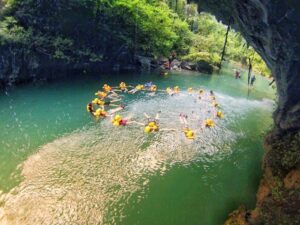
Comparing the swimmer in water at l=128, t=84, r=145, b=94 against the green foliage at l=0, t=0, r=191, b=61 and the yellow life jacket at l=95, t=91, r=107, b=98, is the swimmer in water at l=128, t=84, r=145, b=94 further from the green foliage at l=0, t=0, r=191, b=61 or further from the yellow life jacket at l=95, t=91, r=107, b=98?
the green foliage at l=0, t=0, r=191, b=61

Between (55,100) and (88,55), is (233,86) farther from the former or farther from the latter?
(55,100)

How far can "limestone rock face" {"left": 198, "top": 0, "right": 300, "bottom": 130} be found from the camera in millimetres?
12352

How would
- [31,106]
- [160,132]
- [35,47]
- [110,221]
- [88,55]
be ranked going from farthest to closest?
[88,55] < [35,47] < [31,106] < [160,132] < [110,221]

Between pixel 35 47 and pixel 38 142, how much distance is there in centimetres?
1705

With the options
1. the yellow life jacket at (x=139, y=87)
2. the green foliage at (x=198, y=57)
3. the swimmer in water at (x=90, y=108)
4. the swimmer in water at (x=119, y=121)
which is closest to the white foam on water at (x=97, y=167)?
the swimmer in water at (x=119, y=121)

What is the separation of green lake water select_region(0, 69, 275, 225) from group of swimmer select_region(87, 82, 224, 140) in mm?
634

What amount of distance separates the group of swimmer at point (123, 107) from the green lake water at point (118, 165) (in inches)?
25.0

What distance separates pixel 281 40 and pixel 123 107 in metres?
17.0

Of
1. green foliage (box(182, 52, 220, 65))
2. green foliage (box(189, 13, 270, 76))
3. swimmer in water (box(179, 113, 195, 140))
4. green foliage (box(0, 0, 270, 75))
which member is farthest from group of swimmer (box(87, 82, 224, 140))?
green foliage (box(189, 13, 270, 76))

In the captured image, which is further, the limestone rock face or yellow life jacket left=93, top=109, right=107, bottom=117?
yellow life jacket left=93, top=109, right=107, bottom=117

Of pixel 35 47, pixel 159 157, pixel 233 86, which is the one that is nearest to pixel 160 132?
pixel 159 157

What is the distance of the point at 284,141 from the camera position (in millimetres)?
15195

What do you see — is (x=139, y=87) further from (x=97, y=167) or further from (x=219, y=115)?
(x=97, y=167)

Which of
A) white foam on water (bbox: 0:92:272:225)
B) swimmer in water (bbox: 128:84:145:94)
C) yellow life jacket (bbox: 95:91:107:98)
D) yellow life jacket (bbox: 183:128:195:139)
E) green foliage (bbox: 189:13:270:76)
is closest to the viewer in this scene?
white foam on water (bbox: 0:92:272:225)
